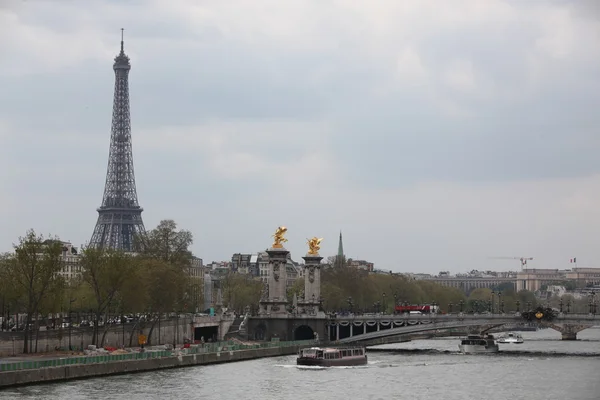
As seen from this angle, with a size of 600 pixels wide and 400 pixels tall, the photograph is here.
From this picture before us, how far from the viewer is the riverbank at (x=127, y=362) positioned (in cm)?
7494

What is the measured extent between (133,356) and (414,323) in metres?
42.4

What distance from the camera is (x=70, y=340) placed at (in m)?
98.8

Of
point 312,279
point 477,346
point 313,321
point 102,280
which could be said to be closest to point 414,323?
point 477,346

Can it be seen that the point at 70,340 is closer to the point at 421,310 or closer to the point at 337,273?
the point at 421,310

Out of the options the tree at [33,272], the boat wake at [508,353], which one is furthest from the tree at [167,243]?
the tree at [33,272]

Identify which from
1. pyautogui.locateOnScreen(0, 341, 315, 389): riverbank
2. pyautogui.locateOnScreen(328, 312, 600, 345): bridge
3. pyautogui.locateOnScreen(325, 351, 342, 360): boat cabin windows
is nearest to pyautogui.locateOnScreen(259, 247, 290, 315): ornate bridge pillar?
pyautogui.locateOnScreen(328, 312, 600, 345): bridge

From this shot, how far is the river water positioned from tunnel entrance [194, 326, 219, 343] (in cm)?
2033

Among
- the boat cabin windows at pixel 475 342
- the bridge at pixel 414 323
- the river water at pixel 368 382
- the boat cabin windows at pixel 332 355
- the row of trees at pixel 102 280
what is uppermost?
the row of trees at pixel 102 280

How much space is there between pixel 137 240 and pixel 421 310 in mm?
33957

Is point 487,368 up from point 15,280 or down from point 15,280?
down

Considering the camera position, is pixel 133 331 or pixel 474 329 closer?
pixel 133 331

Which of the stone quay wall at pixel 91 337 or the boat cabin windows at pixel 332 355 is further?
the boat cabin windows at pixel 332 355

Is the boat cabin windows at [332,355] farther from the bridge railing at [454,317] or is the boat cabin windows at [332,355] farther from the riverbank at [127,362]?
the bridge railing at [454,317]

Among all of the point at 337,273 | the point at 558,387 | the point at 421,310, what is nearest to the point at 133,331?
the point at 558,387
